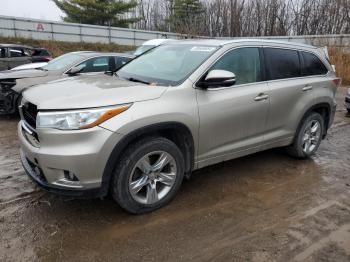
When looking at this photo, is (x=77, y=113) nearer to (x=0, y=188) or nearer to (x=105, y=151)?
(x=105, y=151)

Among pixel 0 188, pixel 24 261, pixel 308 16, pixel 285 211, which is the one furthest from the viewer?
pixel 308 16

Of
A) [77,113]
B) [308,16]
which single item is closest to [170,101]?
[77,113]

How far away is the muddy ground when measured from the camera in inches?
114

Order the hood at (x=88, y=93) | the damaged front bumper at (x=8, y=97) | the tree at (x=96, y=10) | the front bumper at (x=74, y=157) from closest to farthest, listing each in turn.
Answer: the front bumper at (x=74, y=157) → the hood at (x=88, y=93) → the damaged front bumper at (x=8, y=97) → the tree at (x=96, y=10)

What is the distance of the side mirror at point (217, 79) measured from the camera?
140 inches

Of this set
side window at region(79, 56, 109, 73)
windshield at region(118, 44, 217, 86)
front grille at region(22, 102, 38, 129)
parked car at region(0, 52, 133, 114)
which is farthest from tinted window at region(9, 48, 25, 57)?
front grille at region(22, 102, 38, 129)

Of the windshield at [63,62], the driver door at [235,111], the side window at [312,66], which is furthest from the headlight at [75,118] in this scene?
the windshield at [63,62]

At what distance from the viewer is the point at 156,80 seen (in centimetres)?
374

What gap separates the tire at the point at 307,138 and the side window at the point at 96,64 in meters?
4.93

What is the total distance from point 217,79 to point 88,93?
4.36 feet

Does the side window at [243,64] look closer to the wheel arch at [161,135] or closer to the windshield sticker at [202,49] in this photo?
the windshield sticker at [202,49]

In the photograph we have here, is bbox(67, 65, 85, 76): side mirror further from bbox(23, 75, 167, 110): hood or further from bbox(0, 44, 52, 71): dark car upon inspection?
bbox(0, 44, 52, 71): dark car

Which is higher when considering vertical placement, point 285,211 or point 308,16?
point 308,16

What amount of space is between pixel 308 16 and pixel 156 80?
1136 inches
